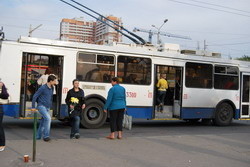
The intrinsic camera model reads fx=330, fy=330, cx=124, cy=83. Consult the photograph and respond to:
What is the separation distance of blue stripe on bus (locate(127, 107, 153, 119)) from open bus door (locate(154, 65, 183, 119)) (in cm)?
43

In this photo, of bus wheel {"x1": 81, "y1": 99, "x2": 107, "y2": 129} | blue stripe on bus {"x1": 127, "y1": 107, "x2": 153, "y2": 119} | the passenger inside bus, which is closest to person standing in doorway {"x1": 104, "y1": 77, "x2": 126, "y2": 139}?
bus wheel {"x1": 81, "y1": 99, "x2": 107, "y2": 129}

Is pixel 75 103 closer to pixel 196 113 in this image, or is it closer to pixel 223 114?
pixel 196 113

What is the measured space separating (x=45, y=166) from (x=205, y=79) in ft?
31.7

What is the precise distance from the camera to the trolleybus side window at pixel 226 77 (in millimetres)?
14423

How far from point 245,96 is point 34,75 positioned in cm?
954

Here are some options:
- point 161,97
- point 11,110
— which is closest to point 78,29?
point 161,97

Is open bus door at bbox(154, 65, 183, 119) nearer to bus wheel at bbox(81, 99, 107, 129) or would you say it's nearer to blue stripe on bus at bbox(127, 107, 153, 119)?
blue stripe on bus at bbox(127, 107, 153, 119)

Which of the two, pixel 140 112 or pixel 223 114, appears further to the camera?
pixel 223 114

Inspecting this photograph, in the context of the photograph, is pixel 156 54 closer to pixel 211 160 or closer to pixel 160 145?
pixel 160 145

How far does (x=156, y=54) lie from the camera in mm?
13008

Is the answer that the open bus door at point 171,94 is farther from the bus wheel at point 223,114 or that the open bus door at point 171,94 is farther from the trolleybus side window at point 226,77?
the bus wheel at point 223,114

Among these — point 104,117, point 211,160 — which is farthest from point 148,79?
point 211,160

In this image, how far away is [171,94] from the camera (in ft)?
46.7

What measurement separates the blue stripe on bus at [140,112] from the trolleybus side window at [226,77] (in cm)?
354
